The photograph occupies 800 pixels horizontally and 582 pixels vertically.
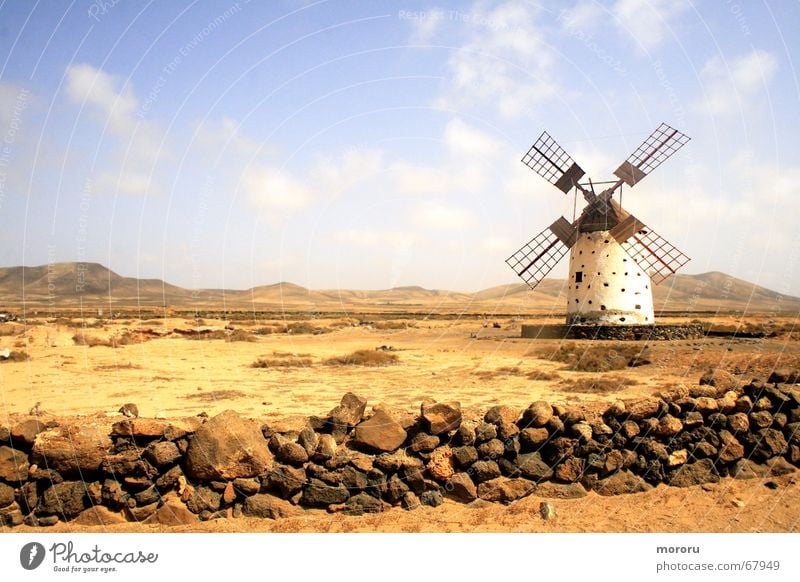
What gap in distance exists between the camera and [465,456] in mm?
8586

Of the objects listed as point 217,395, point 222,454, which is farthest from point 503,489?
point 217,395

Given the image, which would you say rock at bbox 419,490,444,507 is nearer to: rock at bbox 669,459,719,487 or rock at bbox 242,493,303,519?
rock at bbox 242,493,303,519

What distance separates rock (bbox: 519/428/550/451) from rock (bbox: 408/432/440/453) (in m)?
1.46

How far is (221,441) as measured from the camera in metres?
8.01

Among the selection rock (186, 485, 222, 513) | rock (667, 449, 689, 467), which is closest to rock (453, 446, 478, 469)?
rock (667, 449, 689, 467)

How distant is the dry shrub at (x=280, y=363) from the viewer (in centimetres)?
2370

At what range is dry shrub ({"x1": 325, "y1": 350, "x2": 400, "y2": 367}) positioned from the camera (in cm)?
2489

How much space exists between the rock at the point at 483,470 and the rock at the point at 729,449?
4205 millimetres

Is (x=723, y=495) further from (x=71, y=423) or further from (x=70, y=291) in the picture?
(x=70, y=291)

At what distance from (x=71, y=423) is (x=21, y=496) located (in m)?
1.17

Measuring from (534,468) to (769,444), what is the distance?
4.59 meters

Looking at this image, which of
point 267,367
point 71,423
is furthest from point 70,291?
point 71,423

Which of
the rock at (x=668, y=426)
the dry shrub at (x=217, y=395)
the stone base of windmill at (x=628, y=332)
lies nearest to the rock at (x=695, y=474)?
the rock at (x=668, y=426)

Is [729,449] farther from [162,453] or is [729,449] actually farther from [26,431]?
[26,431]
